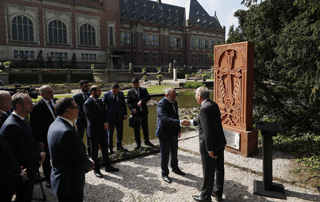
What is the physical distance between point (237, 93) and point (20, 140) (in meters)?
4.97

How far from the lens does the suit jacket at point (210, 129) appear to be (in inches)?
151

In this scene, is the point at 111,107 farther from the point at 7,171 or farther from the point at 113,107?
the point at 7,171

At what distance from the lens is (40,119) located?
4.70 meters

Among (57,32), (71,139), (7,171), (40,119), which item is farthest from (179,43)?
(7,171)

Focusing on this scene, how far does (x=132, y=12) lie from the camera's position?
1913 inches

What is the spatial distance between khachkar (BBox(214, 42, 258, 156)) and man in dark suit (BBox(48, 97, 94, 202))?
4399 mm

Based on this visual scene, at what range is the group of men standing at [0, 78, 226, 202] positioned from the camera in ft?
8.95

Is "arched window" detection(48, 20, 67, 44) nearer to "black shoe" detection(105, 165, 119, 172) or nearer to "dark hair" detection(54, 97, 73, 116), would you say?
"black shoe" detection(105, 165, 119, 172)

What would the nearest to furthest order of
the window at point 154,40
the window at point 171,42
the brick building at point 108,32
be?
the brick building at point 108,32 → the window at point 154,40 → the window at point 171,42

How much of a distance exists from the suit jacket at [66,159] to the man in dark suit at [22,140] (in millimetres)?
540

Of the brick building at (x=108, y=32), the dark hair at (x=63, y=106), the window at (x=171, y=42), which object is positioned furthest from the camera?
the window at (x=171, y=42)

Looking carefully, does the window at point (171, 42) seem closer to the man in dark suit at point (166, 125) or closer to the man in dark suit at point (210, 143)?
the man in dark suit at point (166, 125)

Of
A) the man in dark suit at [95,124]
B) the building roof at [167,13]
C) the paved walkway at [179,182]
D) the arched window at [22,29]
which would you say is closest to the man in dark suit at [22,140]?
the paved walkway at [179,182]

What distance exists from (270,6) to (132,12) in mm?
45001
